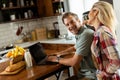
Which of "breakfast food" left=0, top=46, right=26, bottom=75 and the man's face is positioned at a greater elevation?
the man's face

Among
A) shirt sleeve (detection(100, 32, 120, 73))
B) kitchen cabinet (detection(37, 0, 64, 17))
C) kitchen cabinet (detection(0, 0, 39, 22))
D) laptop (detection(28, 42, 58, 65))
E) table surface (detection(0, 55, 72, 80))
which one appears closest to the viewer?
shirt sleeve (detection(100, 32, 120, 73))

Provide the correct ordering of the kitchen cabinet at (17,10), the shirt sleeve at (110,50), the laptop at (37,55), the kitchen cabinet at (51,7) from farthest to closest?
1. the kitchen cabinet at (17,10)
2. the kitchen cabinet at (51,7)
3. the laptop at (37,55)
4. the shirt sleeve at (110,50)

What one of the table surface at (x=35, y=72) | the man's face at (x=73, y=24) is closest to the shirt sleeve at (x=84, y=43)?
the man's face at (x=73, y=24)

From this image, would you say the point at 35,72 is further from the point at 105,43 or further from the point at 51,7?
the point at 51,7

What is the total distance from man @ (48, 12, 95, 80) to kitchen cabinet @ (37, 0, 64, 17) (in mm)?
2326

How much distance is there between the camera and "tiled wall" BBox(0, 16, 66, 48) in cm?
506

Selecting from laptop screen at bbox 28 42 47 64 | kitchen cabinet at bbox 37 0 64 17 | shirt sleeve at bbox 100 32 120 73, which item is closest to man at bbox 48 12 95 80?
laptop screen at bbox 28 42 47 64

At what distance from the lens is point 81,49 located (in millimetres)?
2361

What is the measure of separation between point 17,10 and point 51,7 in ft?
3.36

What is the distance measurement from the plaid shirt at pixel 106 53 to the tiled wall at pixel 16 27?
3131mm

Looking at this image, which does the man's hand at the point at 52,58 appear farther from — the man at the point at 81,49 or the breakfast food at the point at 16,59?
the breakfast food at the point at 16,59

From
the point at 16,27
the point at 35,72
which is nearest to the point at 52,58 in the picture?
→ the point at 35,72

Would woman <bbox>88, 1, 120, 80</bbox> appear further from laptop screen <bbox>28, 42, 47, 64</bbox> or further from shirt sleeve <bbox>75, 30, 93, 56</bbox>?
laptop screen <bbox>28, 42, 47, 64</bbox>

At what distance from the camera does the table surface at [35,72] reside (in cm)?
213
